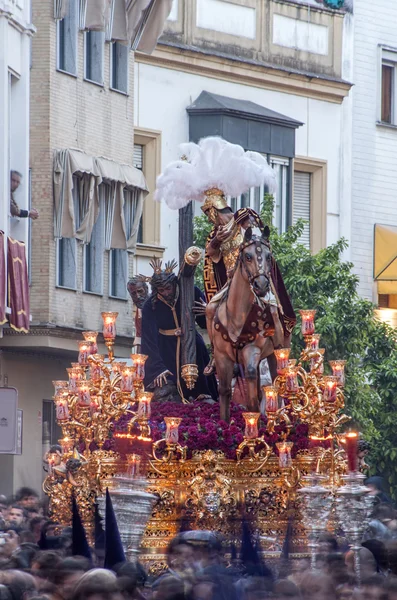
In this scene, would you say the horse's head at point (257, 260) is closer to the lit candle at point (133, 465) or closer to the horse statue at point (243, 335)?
the horse statue at point (243, 335)

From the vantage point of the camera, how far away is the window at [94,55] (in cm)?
3241

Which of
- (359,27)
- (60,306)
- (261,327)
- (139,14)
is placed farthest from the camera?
(359,27)

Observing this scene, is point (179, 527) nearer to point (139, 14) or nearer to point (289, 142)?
point (139, 14)

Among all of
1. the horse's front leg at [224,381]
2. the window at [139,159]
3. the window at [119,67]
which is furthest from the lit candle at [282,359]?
the window at [139,159]

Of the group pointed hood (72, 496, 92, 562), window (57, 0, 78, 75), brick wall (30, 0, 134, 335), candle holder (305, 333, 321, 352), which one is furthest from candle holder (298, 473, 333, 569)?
window (57, 0, 78, 75)

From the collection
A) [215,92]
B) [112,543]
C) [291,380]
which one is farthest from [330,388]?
[215,92]

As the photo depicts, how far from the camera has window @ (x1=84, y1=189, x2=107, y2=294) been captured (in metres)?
32.4

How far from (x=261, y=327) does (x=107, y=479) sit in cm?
208

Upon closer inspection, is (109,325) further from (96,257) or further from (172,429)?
(96,257)

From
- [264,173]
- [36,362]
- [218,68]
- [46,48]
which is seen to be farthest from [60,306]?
[264,173]

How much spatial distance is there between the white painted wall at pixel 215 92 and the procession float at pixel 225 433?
15009 millimetres

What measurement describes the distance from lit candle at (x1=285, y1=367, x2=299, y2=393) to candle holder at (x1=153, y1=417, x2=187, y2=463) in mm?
1001

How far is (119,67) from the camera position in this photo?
110 ft

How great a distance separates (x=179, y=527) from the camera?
60.2ft
